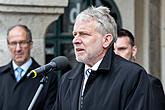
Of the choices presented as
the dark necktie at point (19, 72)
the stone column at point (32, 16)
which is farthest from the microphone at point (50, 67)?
the stone column at point (32, 16)

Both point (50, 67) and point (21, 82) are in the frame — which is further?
point (21, 82)

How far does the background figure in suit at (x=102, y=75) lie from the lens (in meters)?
3.93

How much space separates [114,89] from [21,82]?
67.0 inches

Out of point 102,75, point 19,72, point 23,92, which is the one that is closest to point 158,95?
point 102,75

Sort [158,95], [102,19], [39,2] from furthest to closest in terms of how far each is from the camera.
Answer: [39,2] → [158,95] → [102,19]

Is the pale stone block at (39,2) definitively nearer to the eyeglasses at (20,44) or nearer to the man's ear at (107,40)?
the eyeglasses at (20,44)

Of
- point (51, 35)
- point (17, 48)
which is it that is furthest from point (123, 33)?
point (51, 35)

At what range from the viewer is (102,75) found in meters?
4.09

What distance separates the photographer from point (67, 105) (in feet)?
13.8

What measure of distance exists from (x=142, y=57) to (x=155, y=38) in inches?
14.8

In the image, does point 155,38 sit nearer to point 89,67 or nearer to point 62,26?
point 62,26

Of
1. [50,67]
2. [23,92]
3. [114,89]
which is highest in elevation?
[50,67]

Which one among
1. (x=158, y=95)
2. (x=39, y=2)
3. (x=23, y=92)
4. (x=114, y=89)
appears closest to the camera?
(x=114, y=89)

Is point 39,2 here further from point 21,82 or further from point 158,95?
point 158,95
